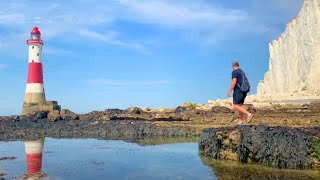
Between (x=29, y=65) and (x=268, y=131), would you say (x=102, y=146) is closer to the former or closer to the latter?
(x=268, y=131)

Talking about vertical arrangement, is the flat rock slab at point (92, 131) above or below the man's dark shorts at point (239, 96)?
below

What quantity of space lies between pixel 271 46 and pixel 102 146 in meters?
70.7

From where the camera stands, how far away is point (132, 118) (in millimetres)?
28812

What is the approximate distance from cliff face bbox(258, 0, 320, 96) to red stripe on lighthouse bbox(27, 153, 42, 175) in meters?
45.4

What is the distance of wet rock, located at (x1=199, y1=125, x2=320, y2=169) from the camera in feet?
33.6


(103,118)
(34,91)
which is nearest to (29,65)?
(34,91)

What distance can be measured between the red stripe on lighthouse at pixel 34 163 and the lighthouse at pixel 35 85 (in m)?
25.9

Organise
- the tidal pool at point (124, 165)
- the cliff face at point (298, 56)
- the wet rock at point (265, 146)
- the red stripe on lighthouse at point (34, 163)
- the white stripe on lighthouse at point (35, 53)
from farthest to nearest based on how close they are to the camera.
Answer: the cliff face at point (298, 56), the white stripe on lighthouse at point (35, 53), the red stripe on lighthouse at point (34, 163), the wet rock at point (265, 146), the tidal pool at point (124, 165)

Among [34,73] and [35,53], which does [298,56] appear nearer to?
[35,53]

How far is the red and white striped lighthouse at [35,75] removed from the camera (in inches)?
1553

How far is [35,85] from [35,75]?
1017mm

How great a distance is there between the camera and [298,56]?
65.6 metres

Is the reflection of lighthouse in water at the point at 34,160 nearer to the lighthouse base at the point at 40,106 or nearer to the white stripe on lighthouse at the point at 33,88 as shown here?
the lighthouse base at the point at 40,106

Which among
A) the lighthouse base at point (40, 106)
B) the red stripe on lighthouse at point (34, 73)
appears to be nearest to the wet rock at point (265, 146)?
the lighthouse base at point (40, 106)
